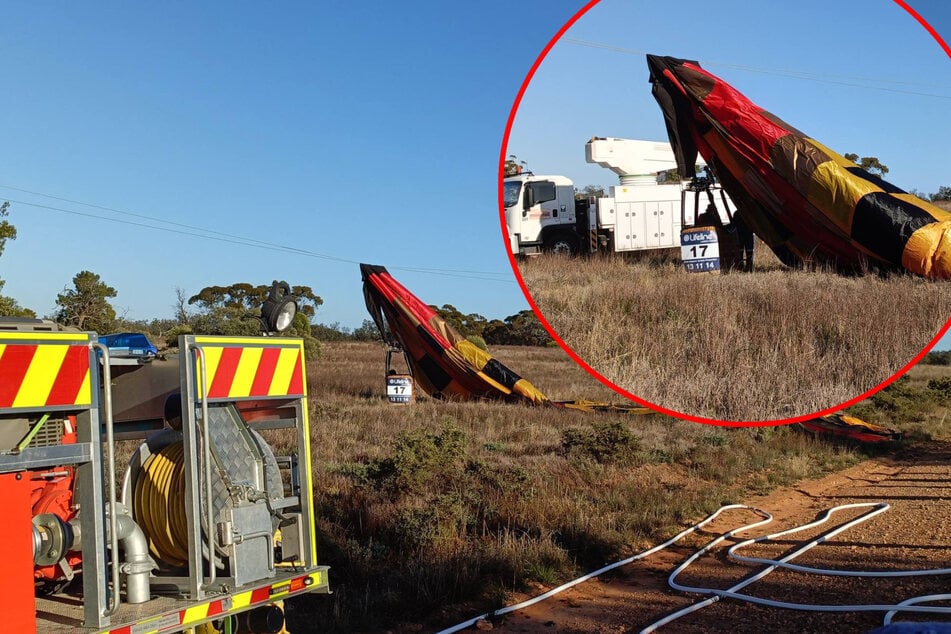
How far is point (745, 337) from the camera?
5.23 metres

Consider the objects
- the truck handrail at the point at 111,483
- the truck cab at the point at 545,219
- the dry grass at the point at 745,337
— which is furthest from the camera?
the truck cab at the point at 545,219

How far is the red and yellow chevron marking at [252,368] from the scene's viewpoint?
460 centimetres

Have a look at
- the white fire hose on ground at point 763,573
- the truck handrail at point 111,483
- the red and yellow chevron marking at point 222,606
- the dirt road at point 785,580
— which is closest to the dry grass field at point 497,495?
the white fire hose on ground at point 763,573

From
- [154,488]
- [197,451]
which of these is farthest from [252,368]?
[154,488]

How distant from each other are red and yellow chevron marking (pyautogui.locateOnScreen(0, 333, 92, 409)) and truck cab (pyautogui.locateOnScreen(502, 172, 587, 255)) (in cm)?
272

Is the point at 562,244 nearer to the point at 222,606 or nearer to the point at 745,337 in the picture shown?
the point at 745,337

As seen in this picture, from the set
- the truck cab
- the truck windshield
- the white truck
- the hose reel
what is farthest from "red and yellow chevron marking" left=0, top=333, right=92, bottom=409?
the truck windshield

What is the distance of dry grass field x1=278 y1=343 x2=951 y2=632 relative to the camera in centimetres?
745

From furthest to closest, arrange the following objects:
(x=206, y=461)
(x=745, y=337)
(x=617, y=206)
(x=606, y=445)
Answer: (x=606, y=445), (x=617, y=206), (x=745, y=337), (x=206, y=461)

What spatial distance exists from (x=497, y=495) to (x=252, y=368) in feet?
18.3

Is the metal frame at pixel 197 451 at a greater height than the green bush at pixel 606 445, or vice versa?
the metal frame at pixel 197 451

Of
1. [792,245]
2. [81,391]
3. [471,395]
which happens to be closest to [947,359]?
[471,395]

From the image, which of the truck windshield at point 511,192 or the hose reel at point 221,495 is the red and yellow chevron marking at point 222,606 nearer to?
the hose reel at point 221,495

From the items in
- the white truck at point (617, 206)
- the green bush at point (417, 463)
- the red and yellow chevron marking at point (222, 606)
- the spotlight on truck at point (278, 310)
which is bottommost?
the green bush at point (417, 463)
